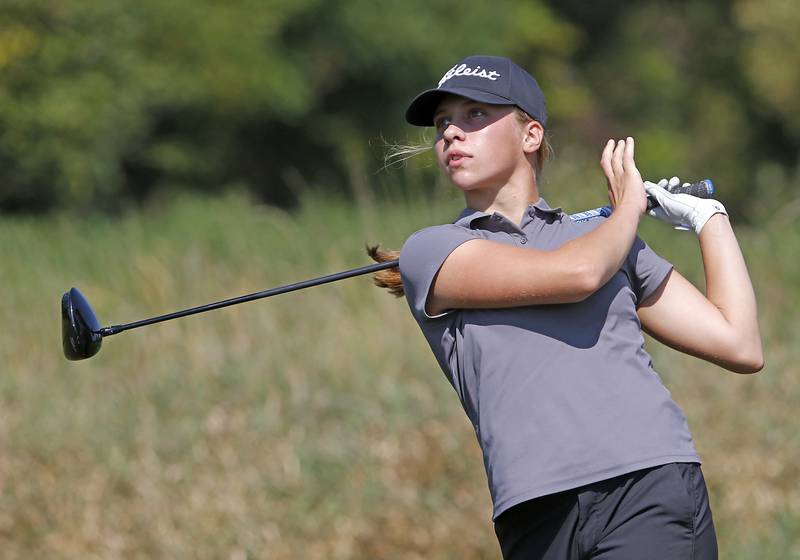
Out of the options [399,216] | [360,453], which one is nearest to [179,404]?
[360,453]

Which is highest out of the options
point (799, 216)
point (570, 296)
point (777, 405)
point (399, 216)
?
point (570, 296)

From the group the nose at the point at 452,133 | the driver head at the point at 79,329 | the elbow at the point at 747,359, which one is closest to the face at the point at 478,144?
the nose at the point at 452,133

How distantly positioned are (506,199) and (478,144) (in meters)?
0.13

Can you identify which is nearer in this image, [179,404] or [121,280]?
[179,404]

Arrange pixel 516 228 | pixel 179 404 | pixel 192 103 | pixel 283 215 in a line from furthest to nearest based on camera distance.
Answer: pixel 192 103
pixel 283 215
pixel 179 404
pixel 516 228

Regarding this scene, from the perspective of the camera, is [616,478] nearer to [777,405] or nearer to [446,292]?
[446,292]

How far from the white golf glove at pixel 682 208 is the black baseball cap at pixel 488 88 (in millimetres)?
301

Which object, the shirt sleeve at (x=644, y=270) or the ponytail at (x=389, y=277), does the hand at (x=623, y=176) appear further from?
the ponytail at (x=389, y=277)

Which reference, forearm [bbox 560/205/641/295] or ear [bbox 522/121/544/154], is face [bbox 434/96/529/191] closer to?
ear [bbox 522/121/544/154]

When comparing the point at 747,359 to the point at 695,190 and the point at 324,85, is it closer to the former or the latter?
the point at 695,190

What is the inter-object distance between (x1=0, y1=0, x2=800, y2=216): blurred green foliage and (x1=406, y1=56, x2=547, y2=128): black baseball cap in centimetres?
622

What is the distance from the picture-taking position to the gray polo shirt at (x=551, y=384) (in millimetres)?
2650

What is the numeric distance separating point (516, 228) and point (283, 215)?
6892mm

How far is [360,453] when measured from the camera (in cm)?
652
